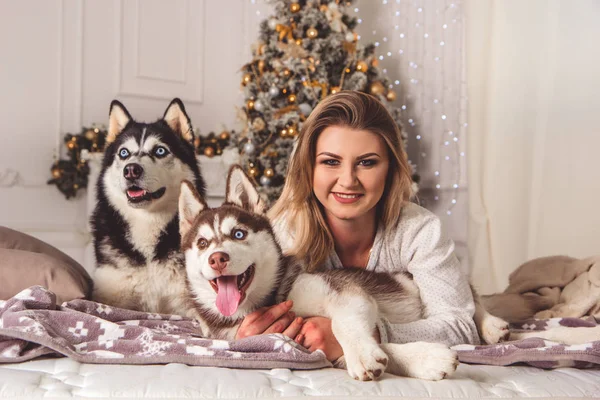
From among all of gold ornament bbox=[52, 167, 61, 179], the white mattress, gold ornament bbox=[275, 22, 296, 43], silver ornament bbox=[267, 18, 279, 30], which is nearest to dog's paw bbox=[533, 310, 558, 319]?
the white mattress

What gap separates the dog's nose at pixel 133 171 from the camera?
188cm

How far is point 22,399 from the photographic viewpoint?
44.7 inches

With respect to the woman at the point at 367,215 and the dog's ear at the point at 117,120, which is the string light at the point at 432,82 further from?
the dog's ear at the point at 117,120

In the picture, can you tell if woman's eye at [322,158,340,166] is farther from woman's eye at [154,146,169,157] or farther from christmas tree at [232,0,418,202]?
christmas tree at [232,0,418,202]

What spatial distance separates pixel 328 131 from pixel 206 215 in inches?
19.9

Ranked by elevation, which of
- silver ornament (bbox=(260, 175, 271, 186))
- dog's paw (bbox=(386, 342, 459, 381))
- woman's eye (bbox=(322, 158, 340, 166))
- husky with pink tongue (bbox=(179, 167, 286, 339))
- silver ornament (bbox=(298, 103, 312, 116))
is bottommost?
dog's paw (bbox=(386, 342, 459, 381))

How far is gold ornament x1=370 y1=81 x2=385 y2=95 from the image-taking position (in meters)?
3.69

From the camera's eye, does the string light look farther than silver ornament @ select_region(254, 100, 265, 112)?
Yes

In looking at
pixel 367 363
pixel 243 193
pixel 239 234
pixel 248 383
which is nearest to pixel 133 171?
pixel 243 193

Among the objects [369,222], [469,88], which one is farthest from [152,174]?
[469,88]

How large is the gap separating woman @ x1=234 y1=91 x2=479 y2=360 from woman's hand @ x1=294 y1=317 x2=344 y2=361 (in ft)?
0.65

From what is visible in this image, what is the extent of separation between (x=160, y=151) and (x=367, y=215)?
745 millimetres

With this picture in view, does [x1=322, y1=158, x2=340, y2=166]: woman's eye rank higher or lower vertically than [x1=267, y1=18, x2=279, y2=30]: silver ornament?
lower

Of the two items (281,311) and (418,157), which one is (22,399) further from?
(418,157)
